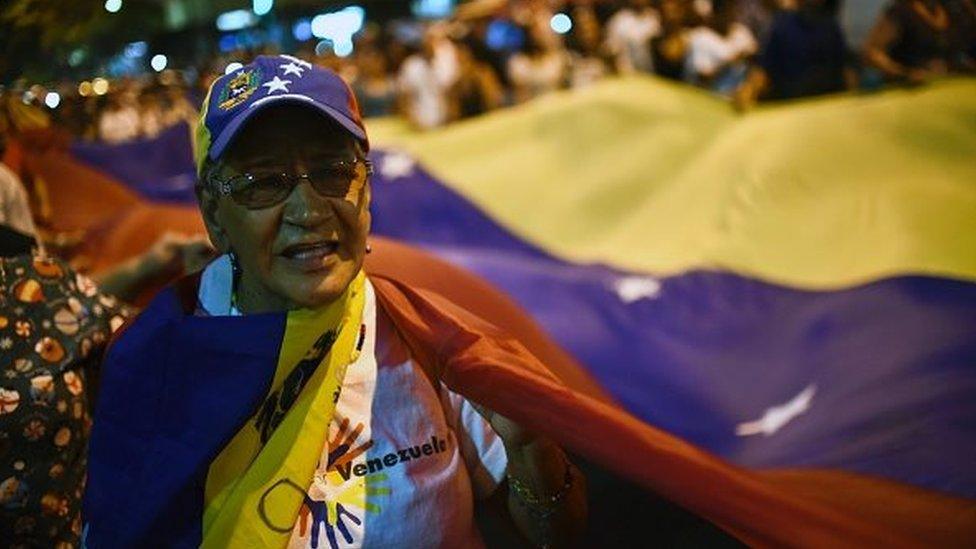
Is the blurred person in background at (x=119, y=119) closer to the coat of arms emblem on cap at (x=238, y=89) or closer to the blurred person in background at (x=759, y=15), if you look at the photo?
the coat of arms emblem on cap at (x=238, y=89)

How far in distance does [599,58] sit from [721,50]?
5.60ft

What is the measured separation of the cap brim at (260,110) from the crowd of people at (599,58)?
0.96 metres

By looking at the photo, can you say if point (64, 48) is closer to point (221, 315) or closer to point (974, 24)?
point (221, 315)

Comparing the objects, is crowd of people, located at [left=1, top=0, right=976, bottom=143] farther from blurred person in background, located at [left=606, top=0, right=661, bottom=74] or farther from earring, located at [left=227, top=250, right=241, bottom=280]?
earring, located at [left=227, top=250, right=241, bottom=280]

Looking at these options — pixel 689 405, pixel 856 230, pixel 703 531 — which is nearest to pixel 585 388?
pixel 689 405

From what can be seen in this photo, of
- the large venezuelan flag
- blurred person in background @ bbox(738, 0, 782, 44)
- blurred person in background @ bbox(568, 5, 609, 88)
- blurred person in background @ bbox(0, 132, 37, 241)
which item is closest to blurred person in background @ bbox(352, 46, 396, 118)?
blurred person in background @ bbox(568, 5, 609, 88)

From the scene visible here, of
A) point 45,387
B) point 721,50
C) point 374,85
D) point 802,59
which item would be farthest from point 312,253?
point 374,85

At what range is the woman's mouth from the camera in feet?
4.86

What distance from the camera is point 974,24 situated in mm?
2277

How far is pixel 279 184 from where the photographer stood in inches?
58.3

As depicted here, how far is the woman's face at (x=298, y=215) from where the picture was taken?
1471 millimetres

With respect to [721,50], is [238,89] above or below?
above

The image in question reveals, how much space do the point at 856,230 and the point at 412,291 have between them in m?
2.30

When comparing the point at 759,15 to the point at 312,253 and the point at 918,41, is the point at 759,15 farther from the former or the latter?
the point at 312,253
